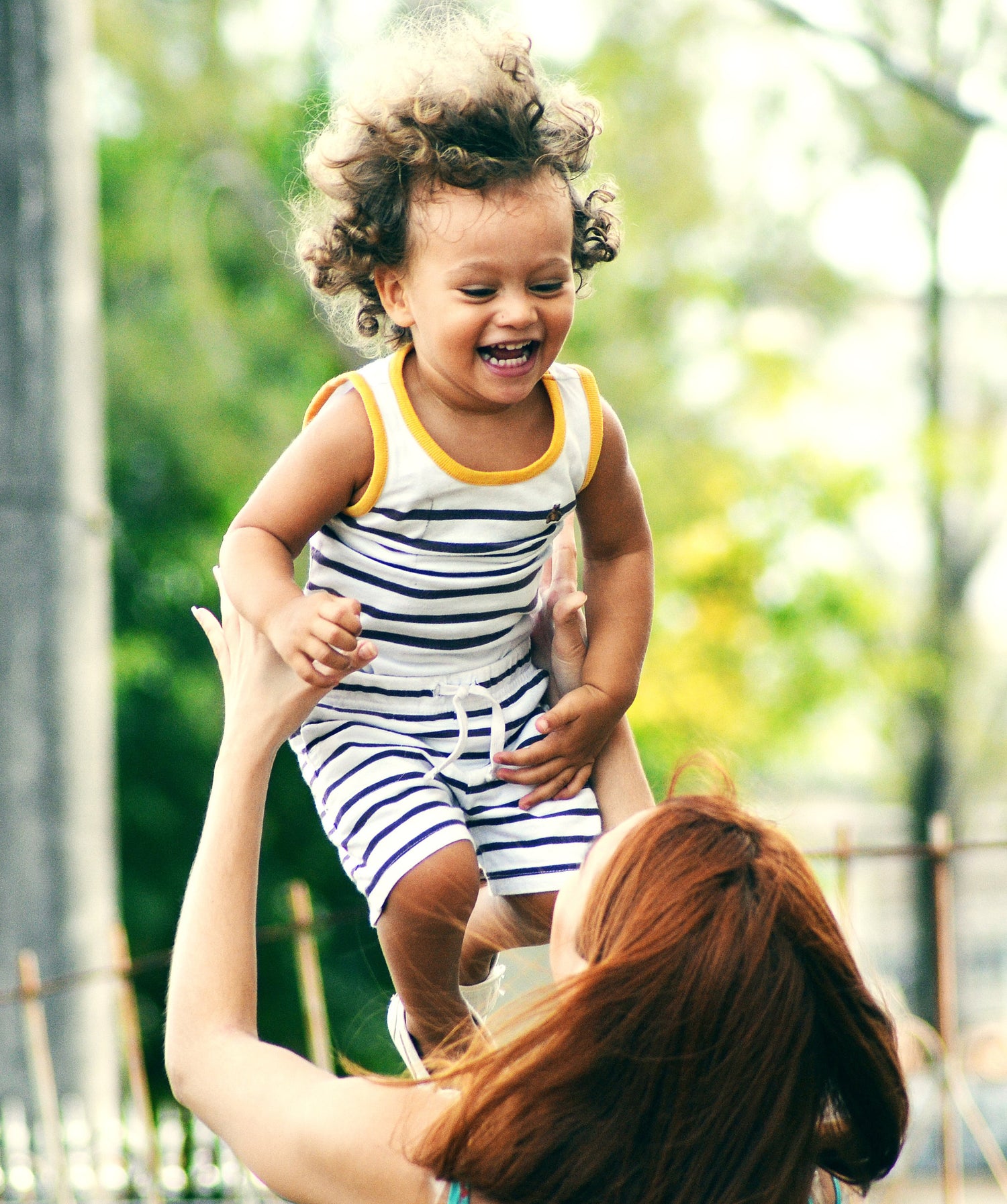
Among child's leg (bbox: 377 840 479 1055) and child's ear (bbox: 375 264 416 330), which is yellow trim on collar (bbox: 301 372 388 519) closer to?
child's ear (bbox: 375 264 416 330)

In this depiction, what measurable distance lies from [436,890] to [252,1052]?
233mm

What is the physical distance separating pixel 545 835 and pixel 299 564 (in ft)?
15.5

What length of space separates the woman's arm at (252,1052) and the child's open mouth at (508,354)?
1.05 feet

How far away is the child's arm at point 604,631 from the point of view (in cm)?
143

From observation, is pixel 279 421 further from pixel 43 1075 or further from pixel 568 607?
pixel 568 607

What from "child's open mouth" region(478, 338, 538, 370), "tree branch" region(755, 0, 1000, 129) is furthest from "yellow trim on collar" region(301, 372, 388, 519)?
"tree branch" region(755, 0, 1000, 129)

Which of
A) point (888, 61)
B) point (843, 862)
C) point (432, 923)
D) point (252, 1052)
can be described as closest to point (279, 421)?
point (888, 61)

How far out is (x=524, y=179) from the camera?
52.4 inches

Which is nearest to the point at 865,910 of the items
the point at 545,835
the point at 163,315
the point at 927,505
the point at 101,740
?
the point at 927,505

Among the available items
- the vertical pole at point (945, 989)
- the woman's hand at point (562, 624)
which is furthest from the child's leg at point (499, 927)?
the vertical pole at point (945, 989)

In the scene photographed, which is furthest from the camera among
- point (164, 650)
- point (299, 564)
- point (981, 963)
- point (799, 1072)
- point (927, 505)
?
point (981, 963)

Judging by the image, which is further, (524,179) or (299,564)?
(299,564)

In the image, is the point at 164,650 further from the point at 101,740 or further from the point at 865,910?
the point at 865,910

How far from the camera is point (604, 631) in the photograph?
1.51 m
